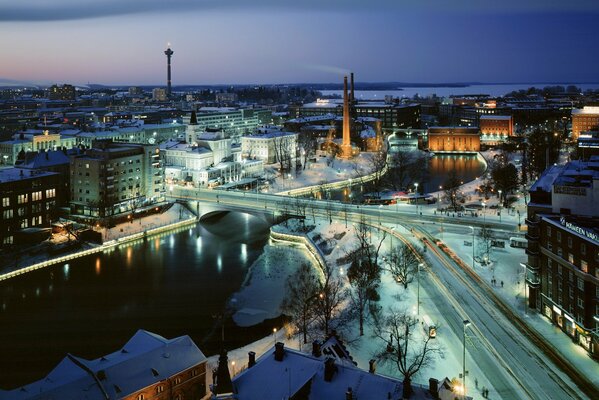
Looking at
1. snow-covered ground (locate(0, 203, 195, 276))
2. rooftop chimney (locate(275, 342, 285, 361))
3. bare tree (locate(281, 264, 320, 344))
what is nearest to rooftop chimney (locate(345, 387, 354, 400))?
rooftop chimney (locate(275, 342, 285, 361))

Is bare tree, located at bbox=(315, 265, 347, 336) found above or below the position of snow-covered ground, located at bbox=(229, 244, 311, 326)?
above

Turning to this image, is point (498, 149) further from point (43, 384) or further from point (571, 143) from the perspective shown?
point (43, 384)

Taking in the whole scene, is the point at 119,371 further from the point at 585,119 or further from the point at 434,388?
the point at 585,119

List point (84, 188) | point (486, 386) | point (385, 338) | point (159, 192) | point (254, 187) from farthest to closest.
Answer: point (254, 187) → point (159, 192) → point (84, 188) → point (385, 338) → point (486, 386)

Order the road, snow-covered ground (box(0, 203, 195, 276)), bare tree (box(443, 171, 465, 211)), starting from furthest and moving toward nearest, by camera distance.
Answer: bare tree (box(443, 171, 465, 211)) < snow-covered ground (box(0, 203, 195, 276)) < the road

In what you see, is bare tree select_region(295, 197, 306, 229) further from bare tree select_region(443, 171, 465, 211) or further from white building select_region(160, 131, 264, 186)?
white building select_region(160, 131, 264, 186)

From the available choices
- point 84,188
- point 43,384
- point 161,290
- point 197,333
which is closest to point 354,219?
point 161,290

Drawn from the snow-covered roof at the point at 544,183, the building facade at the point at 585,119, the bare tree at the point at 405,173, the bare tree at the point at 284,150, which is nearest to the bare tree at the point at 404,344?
the snow-covered roof at the point at 544,183
